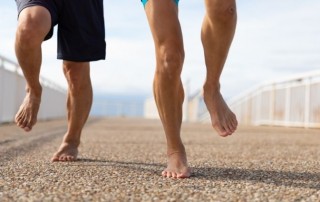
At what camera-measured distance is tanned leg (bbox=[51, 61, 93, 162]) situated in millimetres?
3334

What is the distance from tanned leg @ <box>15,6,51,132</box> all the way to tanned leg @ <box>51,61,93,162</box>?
12.5 inches

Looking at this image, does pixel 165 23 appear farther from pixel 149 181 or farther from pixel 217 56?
pixel 149 181

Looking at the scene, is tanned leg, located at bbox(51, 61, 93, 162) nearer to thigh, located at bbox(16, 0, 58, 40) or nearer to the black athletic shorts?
the black athletic shorts

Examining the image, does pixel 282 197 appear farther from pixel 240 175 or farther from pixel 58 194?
pixel 58 194

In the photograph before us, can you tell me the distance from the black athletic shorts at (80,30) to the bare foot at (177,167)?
0.90 metres

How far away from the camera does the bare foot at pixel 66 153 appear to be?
3221 millimetres

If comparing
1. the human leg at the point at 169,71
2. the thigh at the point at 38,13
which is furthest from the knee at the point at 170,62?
the thigh at the point at 38,13

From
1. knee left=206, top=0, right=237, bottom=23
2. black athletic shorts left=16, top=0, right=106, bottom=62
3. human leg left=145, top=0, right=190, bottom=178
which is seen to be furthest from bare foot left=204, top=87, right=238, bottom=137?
black athletic shorts left=16, top=0, right=106, bottom=62

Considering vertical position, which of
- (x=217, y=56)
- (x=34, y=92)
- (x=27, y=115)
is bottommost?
(x=27, y=115)

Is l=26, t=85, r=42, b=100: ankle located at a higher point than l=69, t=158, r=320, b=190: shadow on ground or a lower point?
higher

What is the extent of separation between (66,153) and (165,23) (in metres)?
1.16

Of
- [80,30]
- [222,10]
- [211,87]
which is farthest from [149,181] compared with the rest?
[80,30]

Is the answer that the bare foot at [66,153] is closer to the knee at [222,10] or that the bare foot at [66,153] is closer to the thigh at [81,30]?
the thigh at [81,30]

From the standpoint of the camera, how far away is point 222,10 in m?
2.61
